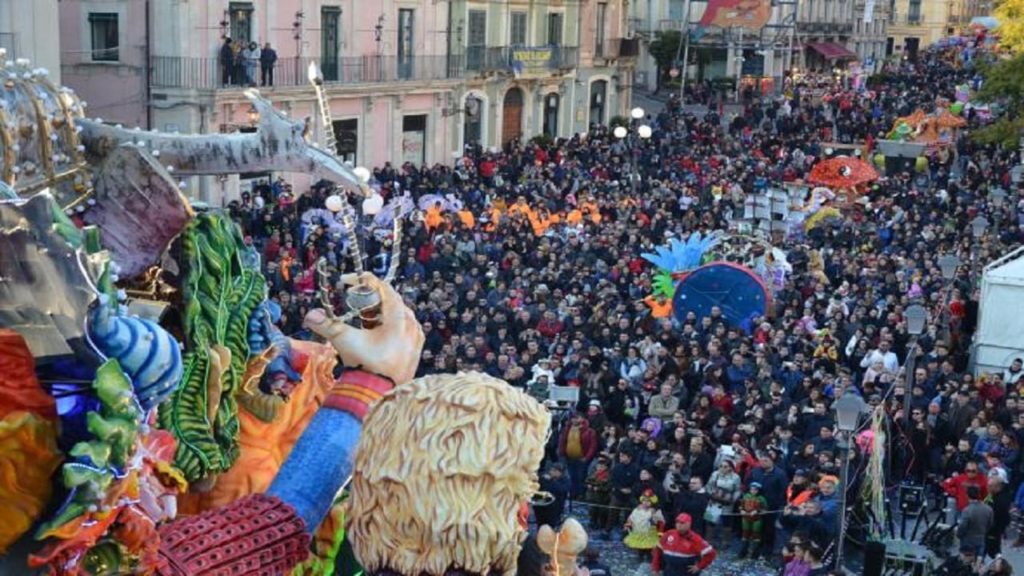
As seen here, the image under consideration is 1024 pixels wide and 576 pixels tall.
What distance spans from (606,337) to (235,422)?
13.1m

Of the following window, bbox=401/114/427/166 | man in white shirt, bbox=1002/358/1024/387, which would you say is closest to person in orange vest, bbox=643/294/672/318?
man in white shirt, bbox=1002/358/1024/387

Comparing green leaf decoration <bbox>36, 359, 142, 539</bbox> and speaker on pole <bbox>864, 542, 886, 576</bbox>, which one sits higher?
green leaf decoration <bbox>36, 359, 142, 539</bbox>

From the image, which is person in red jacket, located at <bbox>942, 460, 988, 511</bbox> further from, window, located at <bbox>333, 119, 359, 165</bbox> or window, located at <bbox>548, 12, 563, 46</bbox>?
window, located at <bbox>548, 12, 563, 46</bbox>

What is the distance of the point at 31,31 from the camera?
848 inches

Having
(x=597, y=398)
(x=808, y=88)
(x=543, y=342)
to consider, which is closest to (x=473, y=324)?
(x=543, y=342)

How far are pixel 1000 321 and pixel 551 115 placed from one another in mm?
28805

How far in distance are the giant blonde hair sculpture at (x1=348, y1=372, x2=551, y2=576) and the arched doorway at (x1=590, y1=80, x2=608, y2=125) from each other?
45.4 meters

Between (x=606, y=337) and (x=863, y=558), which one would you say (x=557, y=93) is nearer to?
(x=606, y=337)

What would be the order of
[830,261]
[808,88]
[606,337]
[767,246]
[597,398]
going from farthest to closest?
[808,88]
[830,261]
[767,246]
[606,337]
[597,398]

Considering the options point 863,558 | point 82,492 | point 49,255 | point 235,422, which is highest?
point 49,255

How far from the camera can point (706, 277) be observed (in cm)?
2089

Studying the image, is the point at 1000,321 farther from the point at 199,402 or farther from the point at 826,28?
the point at 826,28

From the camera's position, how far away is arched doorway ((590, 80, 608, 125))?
49.7 metres

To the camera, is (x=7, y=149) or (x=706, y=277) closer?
(x=7, y=149)
